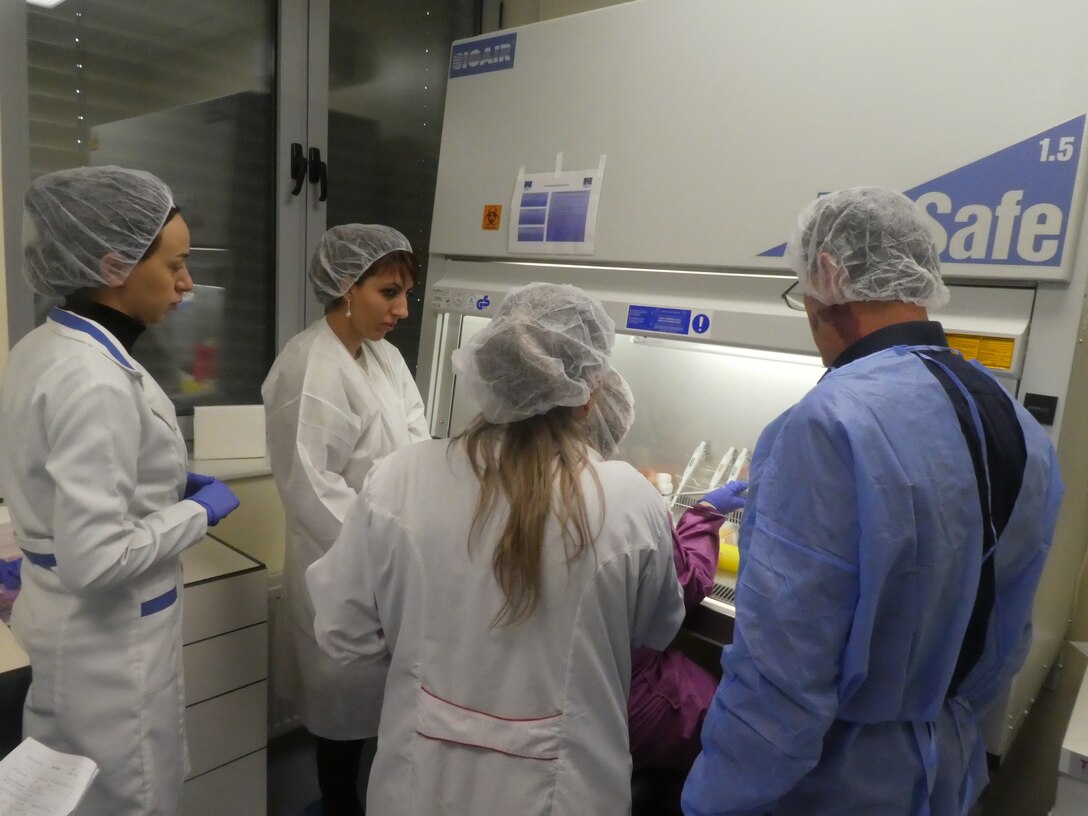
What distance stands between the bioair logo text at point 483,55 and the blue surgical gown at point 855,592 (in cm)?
148

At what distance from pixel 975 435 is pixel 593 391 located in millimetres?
531

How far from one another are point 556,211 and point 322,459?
86 cm

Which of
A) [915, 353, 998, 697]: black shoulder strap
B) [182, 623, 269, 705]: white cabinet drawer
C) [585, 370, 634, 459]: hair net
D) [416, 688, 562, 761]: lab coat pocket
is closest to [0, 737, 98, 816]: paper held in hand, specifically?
[416, 688, 562, 761]: lab coat pocket

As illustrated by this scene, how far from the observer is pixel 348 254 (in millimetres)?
1787

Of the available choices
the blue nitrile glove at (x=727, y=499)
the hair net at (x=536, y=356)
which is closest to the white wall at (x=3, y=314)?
the hair net at (x=536, y=356)

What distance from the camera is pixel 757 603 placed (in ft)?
3.23

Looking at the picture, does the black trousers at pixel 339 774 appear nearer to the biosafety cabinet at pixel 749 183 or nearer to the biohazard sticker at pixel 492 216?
the biosafety cabinet at pixel 749 183

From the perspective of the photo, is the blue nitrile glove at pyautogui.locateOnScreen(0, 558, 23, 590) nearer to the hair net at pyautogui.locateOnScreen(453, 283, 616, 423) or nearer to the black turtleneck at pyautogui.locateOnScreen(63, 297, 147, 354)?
the black turtleneck at pyautogui.locateOnScreen(63, 297, 147, 354)

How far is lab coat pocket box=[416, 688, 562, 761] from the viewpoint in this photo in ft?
3.56

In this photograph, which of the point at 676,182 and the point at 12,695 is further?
the point at 676,182

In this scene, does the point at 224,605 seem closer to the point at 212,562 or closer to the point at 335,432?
the point at 212,562

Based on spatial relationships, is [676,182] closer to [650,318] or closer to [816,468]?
[650,318]

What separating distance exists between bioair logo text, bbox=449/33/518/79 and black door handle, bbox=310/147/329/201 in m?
0.57

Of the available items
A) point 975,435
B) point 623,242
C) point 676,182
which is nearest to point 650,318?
point 623,242
